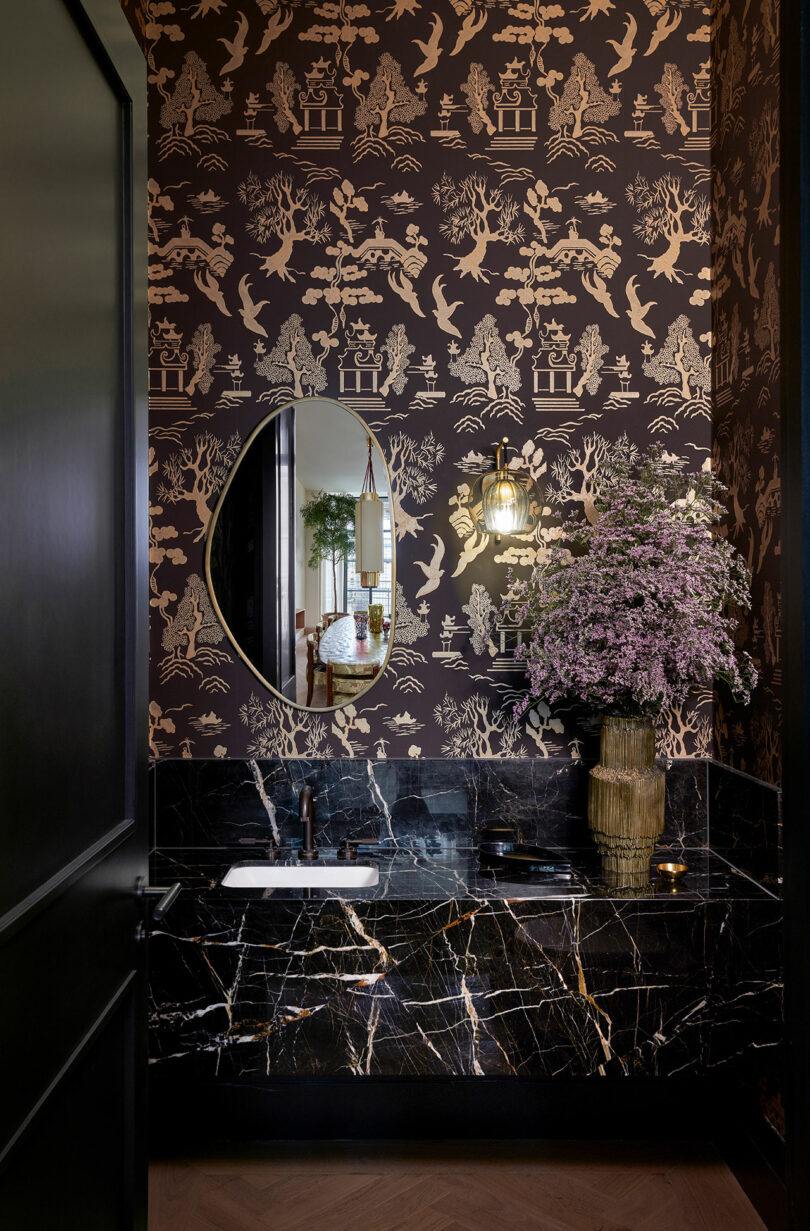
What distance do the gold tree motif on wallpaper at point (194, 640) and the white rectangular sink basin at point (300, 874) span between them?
560mm

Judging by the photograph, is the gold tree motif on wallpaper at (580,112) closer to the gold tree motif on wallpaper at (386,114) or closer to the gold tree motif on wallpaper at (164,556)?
the gold tree motif on wallpaper at (386,114)

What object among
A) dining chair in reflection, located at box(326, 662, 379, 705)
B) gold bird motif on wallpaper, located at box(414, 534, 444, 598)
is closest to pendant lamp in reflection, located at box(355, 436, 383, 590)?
gold bird motif on wallpaper, located at box(414, 534, 444, 598)

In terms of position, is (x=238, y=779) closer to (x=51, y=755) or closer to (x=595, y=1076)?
(x=595, y=1076)

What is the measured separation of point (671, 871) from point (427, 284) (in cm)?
187

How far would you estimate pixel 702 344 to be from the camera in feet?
8.36

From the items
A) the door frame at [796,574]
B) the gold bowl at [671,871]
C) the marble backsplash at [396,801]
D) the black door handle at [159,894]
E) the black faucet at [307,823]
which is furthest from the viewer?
the marble backsplash at [396,801]

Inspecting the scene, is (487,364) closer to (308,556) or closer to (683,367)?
(683,367)

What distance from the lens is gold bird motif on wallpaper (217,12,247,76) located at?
253cm

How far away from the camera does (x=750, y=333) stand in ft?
7.38

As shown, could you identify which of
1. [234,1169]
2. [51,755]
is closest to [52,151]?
[51,755]

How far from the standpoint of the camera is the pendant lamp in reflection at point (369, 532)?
2.53m

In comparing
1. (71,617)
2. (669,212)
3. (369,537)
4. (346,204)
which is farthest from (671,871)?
(346,204)

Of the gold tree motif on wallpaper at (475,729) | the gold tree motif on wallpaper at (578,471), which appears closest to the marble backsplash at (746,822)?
the gold tree motif on wallpaper at (475,729)

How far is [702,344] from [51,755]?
229 cm
